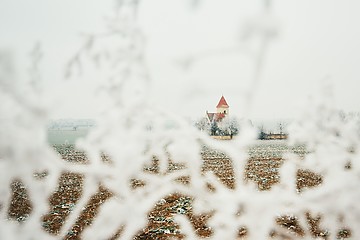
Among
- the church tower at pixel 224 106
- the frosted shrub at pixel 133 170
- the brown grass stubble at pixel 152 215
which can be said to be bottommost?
the brown grass stubble at pixel 152 215

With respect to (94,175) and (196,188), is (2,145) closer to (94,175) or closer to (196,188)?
(94,175)

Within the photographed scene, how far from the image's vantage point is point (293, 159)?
1188 millimetres

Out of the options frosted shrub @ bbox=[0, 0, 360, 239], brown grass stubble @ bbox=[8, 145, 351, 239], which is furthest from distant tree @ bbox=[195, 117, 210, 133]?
brown grass stubble @ bbox=[8, 145, 351, 239]

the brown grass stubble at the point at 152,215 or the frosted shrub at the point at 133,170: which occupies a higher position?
the frosted shrub at the point at 133,170

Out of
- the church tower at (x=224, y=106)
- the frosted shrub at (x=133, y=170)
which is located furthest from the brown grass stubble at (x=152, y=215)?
the frosted shrub at (x=133, y=170)

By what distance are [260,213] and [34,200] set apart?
583 millimetres

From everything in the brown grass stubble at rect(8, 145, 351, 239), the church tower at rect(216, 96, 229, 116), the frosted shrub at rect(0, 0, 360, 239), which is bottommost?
the brown grass stubble at rect(8, 145, 351, 239)

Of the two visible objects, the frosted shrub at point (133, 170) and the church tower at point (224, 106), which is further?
the church tower at point (224, 106)

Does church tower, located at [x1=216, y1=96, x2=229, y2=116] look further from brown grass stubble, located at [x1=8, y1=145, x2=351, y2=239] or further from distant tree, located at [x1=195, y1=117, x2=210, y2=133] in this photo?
brown grass stubble, located at [x1=8, y1=145, x2=351, y2=239]

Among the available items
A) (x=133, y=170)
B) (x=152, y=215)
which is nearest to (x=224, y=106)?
(x=152, y=215)

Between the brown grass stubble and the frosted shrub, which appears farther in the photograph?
the brown grass stubble

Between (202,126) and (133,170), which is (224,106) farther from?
(133,170)

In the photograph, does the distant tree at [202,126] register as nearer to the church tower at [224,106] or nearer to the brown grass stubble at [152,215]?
the church tower at [224,106]

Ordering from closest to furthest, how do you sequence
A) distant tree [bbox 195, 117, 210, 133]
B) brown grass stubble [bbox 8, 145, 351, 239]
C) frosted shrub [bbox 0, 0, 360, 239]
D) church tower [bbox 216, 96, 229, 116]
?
1. frosted shrub [bbox 0, 0, 360, 239]
2. distant tree [bbox 195, 117, 210, 133]
3. church tower [bbox 216, 96, 229, 116]
4. brown grass stubble [bbox 8, 145, 351, 239]
